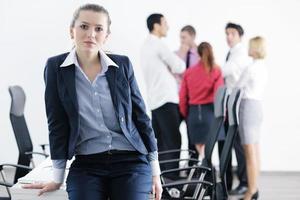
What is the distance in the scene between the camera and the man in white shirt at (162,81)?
5027mm

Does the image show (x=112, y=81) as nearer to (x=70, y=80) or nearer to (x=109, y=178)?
(x=70, y=80)

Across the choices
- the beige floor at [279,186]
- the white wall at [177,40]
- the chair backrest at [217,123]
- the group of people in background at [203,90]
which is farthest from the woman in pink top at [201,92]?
the chair backrest at [217,123]

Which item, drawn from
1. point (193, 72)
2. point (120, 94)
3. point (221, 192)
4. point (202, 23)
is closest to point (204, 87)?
point (193, 72)

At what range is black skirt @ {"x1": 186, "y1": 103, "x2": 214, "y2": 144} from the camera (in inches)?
198

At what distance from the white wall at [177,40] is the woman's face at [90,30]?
4.06 metres

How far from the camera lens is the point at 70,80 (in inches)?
79.8

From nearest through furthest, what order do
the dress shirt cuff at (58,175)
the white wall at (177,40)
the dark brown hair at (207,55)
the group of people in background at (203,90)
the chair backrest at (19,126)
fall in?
1. the dress shirt cuff at (58,175)
2. the chair backrest at (19,126)
3. the group of people in background at (203,90)
4. the dark brown hair at (207,55)
5. the white wall at (177,40)

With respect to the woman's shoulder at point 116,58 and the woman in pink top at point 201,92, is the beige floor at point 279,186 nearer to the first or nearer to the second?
the woman in pink top at point 201,92

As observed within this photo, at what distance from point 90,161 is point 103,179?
8 cm

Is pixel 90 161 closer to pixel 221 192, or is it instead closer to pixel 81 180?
pixel 81 180

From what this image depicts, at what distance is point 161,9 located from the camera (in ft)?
20.2

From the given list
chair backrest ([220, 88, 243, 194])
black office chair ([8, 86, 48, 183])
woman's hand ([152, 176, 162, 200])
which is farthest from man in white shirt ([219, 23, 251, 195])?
woman's hand ([152, 176, 162, 200])

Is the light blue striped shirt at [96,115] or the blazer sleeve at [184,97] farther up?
the light blue striped shirt at [96,115]

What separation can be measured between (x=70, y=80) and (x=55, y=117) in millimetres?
151
